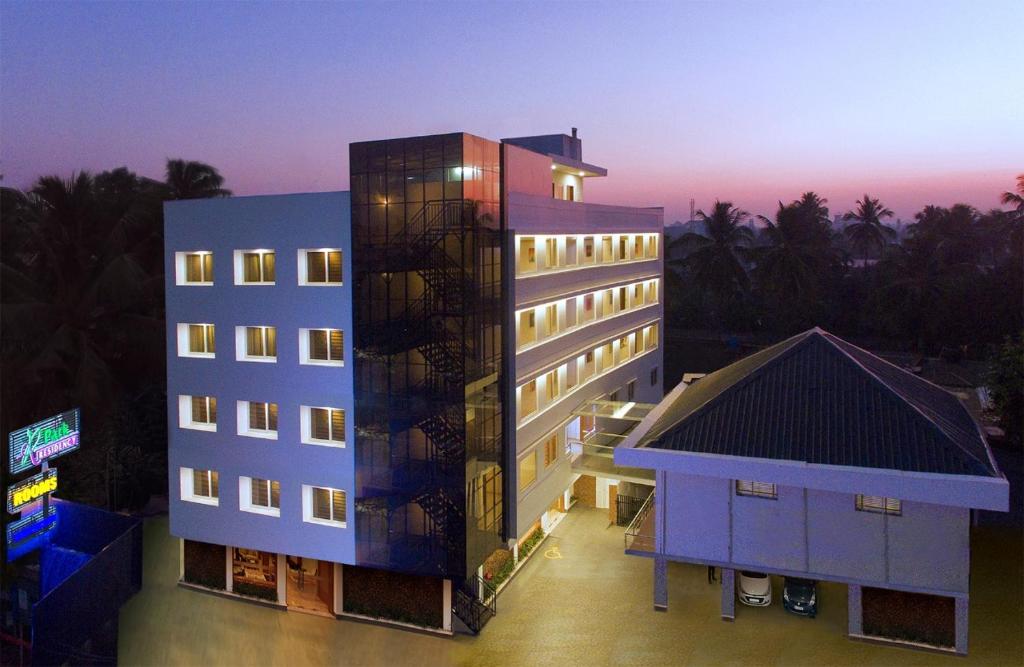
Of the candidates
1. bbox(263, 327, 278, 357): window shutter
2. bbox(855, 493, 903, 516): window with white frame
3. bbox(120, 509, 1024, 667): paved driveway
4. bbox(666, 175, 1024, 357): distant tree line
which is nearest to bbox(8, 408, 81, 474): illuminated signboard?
bbox(120, 509, 1024, 667): paved driveway

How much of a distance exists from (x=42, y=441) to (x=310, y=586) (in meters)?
10.7

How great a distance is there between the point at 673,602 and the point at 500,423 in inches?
343

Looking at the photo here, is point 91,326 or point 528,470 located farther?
point 91,326

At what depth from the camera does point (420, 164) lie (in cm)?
2459

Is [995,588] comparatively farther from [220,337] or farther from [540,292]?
[220,337]

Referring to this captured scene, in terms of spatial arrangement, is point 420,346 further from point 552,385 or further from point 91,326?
point 91,326

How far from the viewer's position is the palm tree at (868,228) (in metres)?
76.9

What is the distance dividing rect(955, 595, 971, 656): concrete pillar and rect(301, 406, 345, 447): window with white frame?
63.1 ft

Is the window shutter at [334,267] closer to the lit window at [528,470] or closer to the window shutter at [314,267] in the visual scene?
the window shutter at [314,267]

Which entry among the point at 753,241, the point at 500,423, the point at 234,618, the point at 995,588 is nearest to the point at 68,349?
the point at 234,618

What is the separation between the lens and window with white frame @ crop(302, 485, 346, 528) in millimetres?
26375

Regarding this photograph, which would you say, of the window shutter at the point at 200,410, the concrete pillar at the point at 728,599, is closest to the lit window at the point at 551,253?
the concrete pillar at the point at 728,599

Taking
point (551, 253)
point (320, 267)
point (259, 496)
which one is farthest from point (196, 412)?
point (551, 253)

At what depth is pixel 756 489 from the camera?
23859mm
